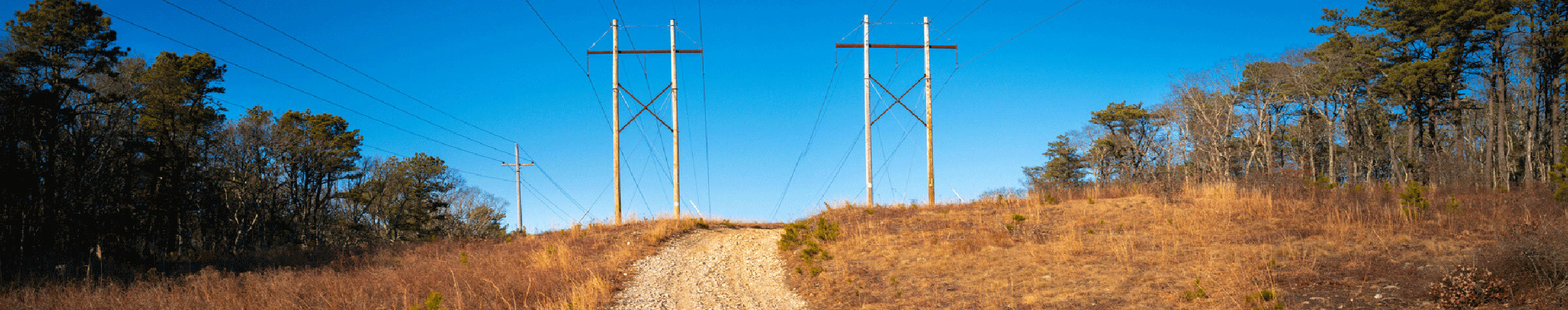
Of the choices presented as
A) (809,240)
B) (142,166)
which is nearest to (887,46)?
(809,240)

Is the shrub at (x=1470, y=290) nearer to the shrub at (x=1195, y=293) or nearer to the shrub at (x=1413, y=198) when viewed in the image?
A: the shrub at (x=1195, y=293)

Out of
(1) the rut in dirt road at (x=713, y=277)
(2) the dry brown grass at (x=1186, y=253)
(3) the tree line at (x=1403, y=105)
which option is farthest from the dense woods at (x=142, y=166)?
(3) the tree line at (x=1403, y=105)

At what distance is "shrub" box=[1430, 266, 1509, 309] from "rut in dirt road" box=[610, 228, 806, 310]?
7723mm

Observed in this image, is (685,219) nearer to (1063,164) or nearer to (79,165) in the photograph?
(79,165)

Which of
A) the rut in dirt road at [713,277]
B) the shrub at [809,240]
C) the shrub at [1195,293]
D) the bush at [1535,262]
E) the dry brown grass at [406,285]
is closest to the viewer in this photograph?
the bush at [1535,262]

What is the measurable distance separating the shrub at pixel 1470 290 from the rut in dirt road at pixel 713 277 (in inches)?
304

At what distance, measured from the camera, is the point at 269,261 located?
18.8 metres

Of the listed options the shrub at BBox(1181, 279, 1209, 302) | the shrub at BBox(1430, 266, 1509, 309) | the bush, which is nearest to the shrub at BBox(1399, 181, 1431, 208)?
the bush

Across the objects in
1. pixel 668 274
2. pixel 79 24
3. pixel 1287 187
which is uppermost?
pixel 79 24

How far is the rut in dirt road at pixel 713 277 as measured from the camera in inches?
458

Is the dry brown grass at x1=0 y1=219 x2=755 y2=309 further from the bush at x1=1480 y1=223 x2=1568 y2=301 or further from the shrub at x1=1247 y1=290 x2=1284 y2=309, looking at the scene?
the bush at x1=1480 y1=223 x2=1568 y2=301

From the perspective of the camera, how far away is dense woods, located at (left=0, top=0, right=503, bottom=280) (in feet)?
69.9

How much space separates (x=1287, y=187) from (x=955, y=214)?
24.2 ft

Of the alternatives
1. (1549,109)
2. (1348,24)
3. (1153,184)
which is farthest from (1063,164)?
(1153,184)
